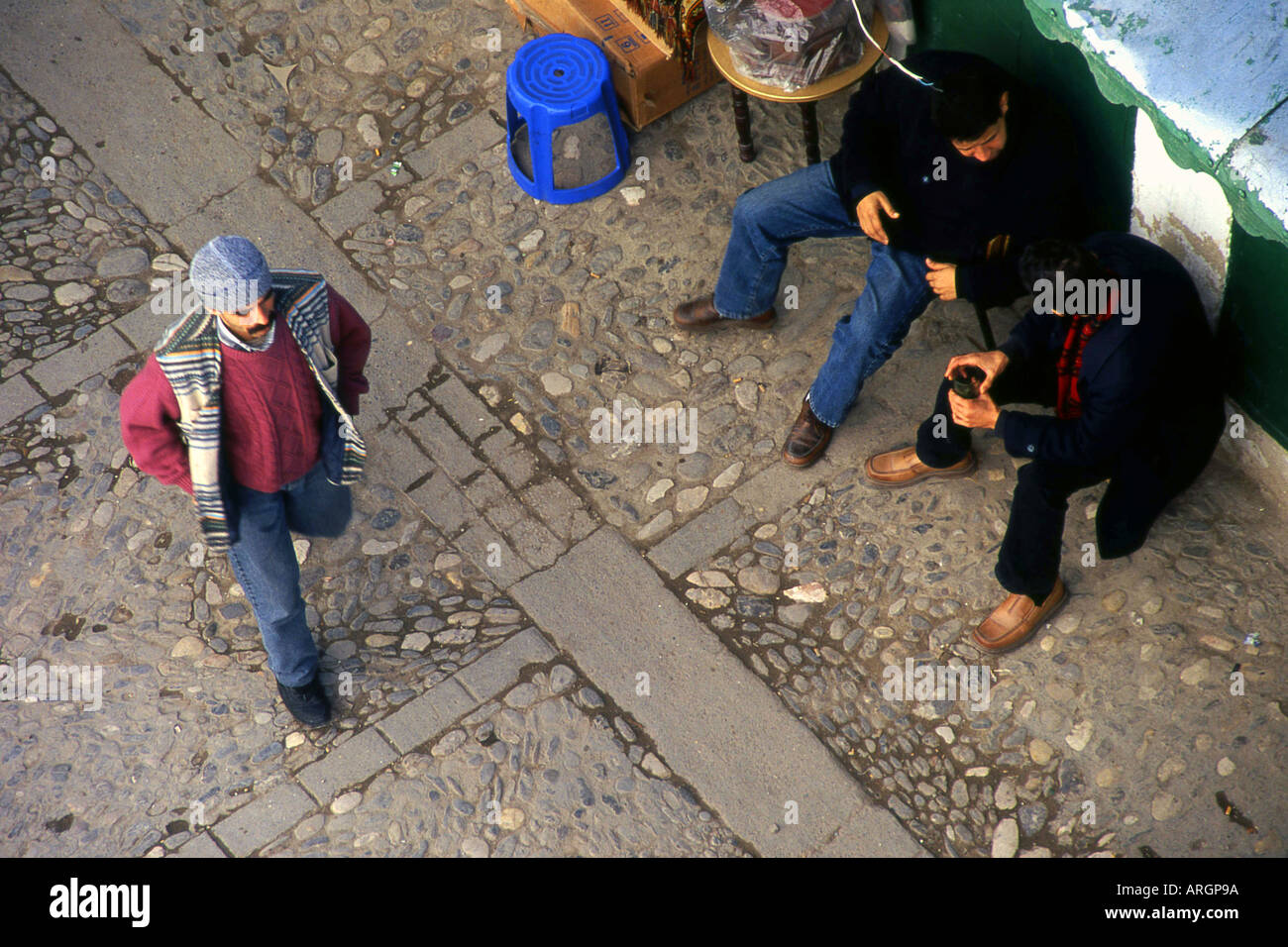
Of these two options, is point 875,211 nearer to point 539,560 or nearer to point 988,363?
point 988,363

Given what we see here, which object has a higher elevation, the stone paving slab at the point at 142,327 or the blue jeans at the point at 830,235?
the blue jeans at the point at 830,235

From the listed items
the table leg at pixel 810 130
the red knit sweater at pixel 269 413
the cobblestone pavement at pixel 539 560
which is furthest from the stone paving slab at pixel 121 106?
the table leg at pixel 810 130

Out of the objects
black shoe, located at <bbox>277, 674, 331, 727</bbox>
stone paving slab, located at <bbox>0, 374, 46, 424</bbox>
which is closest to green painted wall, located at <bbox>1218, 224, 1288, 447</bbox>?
black shoe, located at <bbox>277, 674, 331, 727</bbox>

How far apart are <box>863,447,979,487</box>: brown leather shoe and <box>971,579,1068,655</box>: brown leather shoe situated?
0.65 m

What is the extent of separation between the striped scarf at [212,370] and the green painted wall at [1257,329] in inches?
130

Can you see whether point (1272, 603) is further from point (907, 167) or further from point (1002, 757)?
point (907, 167)

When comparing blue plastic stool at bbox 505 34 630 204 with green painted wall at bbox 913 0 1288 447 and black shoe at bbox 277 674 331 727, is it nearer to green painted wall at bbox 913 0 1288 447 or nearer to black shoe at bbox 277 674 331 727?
green painted wall at bbox 913 0 1288 447

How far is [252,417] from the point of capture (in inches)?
166

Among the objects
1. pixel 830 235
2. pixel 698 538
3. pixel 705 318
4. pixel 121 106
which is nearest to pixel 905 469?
pixel 698 538

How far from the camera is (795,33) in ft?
17.6

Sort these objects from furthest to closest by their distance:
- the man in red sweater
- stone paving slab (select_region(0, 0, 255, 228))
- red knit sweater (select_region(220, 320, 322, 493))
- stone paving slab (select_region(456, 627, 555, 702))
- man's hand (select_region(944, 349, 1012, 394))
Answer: stone paving slab (select_region(0, 0, 255, 228)) → stone paving slab (select_region(456, 627, 555, 702)) → man's hand (select_region(944, 349, 1012, 394)) → red knit sweater (select_region(220, 320, 322, 493)) → the man in red sweater

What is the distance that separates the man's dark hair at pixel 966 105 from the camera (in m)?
4.37

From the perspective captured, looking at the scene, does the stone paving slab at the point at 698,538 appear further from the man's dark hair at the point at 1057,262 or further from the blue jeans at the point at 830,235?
the man's dark hair at the point at 1057,262

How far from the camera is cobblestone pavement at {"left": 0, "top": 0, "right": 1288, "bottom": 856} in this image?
15.2ft
